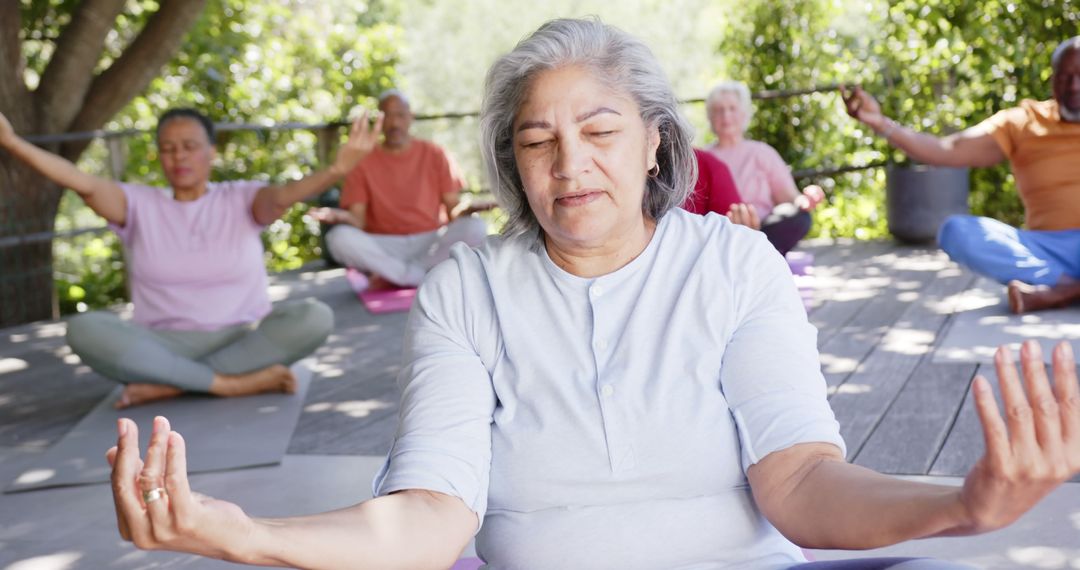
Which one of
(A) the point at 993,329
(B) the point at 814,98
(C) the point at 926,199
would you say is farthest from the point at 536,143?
(B) the point at 814,98

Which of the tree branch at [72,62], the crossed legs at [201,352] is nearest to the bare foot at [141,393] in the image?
the crossed legs at [201,352]

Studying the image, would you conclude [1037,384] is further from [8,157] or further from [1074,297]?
[8,157]

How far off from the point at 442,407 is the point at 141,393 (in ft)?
10.3

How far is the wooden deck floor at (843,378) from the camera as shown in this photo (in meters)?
3.55

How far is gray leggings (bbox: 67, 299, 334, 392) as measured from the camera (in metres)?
4.43

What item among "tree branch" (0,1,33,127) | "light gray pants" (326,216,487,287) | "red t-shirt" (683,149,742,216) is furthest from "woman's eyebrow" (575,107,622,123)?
"tree branch" (0,1,33,127)

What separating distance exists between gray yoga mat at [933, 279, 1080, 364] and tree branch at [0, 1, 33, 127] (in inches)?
205

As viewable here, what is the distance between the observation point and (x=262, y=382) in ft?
15.3

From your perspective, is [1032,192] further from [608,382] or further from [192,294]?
Answer: [608,382]

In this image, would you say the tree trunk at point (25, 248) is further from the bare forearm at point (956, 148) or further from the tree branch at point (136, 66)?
the bare forearm at point (956, 148)

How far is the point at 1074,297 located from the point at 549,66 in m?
4.21

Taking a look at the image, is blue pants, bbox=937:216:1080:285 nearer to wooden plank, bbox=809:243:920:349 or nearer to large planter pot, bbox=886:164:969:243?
wooden plank, bbox=809:243:920:349

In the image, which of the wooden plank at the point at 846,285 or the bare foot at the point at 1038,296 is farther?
the wooden plank at the point at 846,285

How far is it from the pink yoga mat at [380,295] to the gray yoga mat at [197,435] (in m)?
1.70
